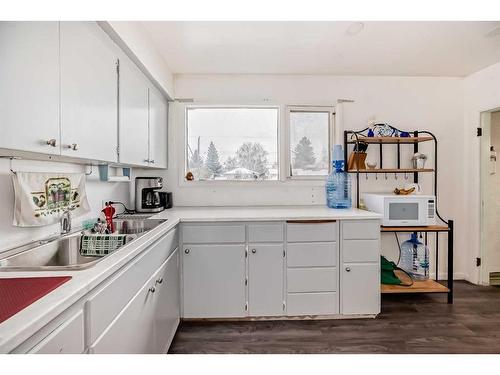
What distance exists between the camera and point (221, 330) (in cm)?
219

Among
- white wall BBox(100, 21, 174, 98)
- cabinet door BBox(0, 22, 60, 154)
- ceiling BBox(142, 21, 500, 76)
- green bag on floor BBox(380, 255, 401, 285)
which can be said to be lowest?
green bag on floor BBox(380, 255, 401, 285)

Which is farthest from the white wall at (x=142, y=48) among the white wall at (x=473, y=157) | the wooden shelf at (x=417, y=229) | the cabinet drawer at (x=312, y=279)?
the white wall at (x=473, y=157)

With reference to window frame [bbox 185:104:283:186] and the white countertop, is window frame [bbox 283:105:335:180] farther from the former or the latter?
the white countertop

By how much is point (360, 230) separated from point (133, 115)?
195cm

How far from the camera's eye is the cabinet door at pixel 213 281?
7.40 ft

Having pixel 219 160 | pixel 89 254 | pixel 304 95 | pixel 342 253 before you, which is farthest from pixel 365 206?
pixel 89 254

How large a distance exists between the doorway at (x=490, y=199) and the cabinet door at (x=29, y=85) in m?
3.70

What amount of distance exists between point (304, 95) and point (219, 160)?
3.79 ft

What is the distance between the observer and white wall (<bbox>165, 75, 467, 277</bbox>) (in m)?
2.98

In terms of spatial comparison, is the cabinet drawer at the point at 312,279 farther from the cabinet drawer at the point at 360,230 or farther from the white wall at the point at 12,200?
the white wall at the point at 12,200

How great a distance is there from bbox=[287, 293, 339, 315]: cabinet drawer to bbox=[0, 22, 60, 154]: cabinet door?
6.39 feet

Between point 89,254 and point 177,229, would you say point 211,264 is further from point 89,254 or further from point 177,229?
point 89,254

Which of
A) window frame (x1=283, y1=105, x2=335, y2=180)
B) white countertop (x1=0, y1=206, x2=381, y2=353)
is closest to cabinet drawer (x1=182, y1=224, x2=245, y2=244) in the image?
white countertop (x1=0, y1=206, x2=381, y2=353)

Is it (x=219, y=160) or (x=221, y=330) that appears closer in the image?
(x=221, y=330)
